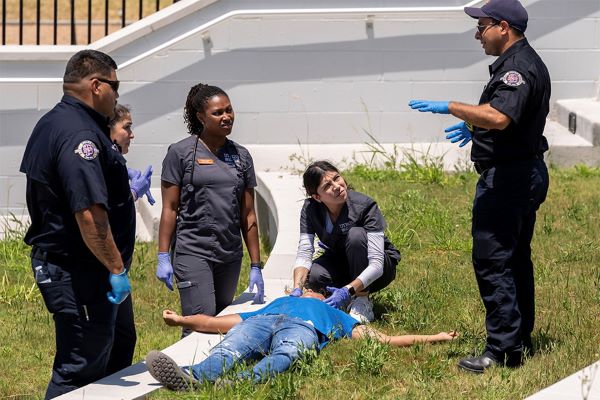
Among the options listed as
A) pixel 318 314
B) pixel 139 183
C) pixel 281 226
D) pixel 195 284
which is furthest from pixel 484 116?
pixel 281 226

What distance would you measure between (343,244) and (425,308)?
0.64 metres

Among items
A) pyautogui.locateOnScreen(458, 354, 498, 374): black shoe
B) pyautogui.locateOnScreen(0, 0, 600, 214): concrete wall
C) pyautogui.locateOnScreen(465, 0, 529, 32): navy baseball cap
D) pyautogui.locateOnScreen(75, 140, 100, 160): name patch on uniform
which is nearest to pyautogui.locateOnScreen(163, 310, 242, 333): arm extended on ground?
pyautogui.locateOnScreen(458, 354, 498, 374): black shoe

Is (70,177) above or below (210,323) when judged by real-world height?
above

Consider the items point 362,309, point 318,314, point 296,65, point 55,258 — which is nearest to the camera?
point 55,258

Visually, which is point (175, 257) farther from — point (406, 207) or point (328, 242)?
point (406, 207)

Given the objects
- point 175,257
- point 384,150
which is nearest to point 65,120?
point 175,257

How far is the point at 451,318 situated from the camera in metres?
7.18

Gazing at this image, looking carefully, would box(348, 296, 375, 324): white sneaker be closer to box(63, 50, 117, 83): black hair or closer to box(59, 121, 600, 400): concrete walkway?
box(59, 121, 600, 400): concrete walkway

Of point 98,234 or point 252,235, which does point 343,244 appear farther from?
point 98,234

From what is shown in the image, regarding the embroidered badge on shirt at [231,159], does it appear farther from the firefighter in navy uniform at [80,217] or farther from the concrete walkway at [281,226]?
the firefighter in navy uniform at [80,217]

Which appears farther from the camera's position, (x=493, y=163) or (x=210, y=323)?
(x=210, y=323)

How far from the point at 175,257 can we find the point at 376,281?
4.14 ft

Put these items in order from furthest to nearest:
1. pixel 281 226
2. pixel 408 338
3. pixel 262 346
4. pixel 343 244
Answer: pixel 281 226 → pixel 343 244 → pixel 408 338 → pixel 262 346

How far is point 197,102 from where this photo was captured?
24.7 ft
